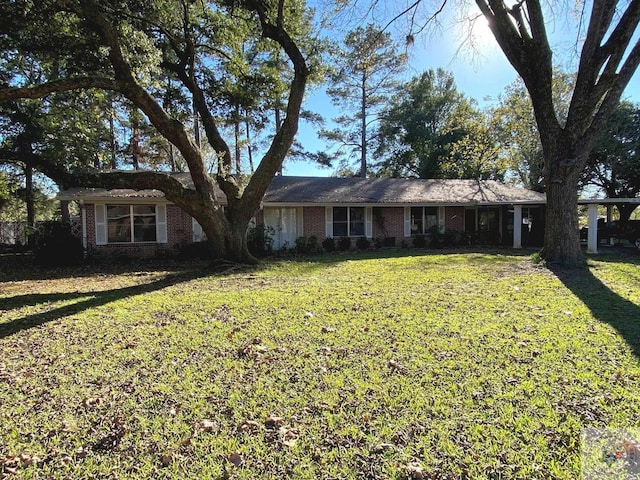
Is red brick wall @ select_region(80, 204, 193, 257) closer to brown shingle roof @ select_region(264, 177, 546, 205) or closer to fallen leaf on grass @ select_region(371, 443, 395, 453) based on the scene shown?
brown shingle roof @ select_region(264, 177, 546, 205)

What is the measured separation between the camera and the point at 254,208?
473 inches

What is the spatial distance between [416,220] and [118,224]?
1312cm

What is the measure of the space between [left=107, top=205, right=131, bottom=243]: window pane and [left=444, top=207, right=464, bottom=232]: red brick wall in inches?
567

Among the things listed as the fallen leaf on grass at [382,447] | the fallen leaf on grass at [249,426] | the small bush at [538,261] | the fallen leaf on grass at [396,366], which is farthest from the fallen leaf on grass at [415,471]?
the small bush at [538,261]

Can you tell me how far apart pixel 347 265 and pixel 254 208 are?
340 centimetres

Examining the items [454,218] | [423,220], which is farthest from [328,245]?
[454,218]

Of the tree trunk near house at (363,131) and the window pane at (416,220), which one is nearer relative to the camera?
the window pane at (416,220)

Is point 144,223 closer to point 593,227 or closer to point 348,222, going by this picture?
point 348,222

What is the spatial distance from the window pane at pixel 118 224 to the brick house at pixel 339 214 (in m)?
0.03

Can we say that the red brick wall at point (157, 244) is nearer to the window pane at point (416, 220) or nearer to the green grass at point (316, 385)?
the green grass at point (316, 385)

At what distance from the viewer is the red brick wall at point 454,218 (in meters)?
19.4

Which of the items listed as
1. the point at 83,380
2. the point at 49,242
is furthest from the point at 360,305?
the point at 49,242

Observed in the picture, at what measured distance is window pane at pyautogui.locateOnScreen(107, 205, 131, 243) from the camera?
566 inches

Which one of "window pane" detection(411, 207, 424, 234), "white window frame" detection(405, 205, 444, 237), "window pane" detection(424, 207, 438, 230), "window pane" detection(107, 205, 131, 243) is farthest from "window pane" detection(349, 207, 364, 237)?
"window pane" detection(107, 205, 131, 243)
